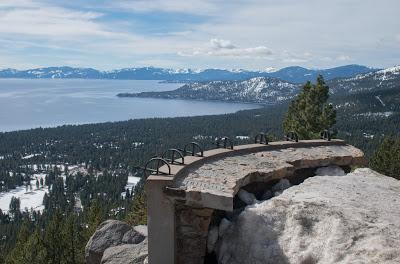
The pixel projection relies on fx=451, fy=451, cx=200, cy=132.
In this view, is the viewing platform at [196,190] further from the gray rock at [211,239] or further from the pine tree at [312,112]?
the pine tree at [312,112]

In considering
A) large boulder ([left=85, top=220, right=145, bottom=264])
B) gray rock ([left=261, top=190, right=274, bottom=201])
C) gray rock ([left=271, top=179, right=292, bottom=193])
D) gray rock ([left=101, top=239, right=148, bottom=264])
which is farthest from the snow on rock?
large boulder ([left=85, top=220, right=145, bottom=264])

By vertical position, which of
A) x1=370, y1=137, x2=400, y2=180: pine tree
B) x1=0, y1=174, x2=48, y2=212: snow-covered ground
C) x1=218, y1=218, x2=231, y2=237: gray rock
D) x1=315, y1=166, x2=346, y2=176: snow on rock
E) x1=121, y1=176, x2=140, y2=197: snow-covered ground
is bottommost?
x1=0, y1=174, x2=48, y2=212: snow-covered ground

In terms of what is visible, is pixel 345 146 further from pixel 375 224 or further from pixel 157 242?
pixel 157 242

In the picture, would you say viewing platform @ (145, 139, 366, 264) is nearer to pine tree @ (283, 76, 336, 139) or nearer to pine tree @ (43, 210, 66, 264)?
pine tree @ (283, 76, 336, 139)

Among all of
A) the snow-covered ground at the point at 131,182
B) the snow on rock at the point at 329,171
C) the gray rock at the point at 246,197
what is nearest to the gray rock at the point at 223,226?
the gray rock at the point at 246,197

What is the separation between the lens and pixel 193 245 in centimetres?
927

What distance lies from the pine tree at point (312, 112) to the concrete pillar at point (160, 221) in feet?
84.5

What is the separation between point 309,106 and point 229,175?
2687 cm

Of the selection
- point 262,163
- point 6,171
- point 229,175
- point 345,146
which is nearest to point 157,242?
point 229,175

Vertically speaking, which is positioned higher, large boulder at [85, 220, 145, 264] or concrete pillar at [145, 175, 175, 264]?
concrete pillar at [145, 175, 175, 264]

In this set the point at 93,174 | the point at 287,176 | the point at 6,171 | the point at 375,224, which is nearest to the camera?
the point at 375,224

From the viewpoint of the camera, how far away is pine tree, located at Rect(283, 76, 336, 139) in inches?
1374

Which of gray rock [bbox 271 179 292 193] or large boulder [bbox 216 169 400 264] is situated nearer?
large boulder [bbox 216 169 400 264]

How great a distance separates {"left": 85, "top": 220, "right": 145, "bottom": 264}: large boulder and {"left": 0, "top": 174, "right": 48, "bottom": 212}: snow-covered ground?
417 ft
